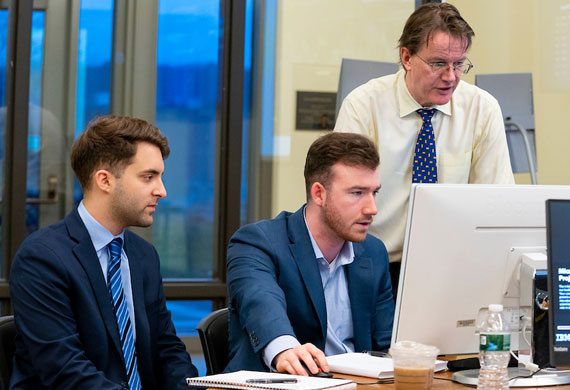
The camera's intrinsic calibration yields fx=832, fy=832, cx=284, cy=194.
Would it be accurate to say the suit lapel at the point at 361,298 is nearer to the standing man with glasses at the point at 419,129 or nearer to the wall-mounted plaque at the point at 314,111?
the standing man with glasses at the point at 419,129

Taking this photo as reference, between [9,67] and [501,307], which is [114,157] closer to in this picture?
[501,307]

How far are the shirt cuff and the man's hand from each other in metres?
0.02

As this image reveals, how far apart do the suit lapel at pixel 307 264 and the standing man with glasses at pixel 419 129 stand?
0.61m

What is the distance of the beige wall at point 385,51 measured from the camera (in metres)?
5.03

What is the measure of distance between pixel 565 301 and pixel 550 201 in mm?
228

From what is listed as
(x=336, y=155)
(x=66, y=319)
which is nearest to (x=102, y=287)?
(x=66, y=319)

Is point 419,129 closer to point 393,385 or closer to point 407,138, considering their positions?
point 407,138

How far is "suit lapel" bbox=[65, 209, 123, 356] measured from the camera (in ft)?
7.31

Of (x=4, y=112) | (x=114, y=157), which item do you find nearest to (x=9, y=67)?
(x=4, y=112)

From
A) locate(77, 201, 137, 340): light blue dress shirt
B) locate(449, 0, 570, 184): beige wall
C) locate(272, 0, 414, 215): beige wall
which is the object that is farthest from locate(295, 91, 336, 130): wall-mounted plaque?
locate(77, 201, 137, 340): light blue dress shirt

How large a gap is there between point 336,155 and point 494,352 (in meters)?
0.85

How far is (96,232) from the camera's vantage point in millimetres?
2324

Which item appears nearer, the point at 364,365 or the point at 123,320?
the point at 364,365

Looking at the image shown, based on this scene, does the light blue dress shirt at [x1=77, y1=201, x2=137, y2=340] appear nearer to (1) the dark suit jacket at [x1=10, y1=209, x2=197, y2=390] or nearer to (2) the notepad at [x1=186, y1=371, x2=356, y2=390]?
(1) the dark suit jacket at [x1=10, y1=209, x2=197, y2=390]
